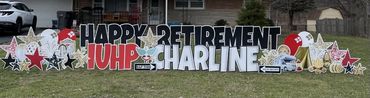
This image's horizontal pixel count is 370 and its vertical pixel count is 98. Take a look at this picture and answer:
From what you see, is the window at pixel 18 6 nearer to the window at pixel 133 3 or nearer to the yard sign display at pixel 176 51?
the window at pixel 133 3

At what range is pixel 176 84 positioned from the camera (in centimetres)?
995

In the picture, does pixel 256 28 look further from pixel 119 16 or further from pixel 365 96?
pixel 119 16

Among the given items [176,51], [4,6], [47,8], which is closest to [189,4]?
[47,8]

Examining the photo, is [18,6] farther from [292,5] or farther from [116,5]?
[292,5]

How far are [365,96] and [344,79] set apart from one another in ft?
6.40

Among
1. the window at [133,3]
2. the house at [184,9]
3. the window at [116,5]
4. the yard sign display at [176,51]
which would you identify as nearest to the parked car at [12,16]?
the house at [184,9]

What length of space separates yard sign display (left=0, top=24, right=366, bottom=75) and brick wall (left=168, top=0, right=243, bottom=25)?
60.6 ft

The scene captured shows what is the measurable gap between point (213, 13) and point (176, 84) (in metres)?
20.6

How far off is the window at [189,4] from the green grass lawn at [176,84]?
1885 centimetres

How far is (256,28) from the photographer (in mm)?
11680

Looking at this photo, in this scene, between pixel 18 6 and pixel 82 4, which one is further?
pixel 82 4

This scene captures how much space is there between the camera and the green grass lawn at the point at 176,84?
29.8 feet

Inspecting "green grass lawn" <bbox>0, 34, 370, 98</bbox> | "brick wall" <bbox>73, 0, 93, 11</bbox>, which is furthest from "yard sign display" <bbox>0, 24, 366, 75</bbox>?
"brick wall" <bbox>73, 0, 93, 11</bbox>

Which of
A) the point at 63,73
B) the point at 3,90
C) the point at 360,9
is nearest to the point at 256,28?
the point at 63,73
